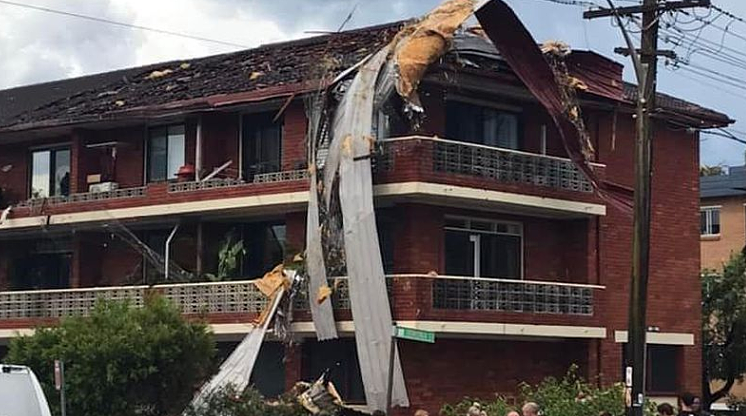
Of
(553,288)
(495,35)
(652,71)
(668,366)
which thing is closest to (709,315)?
(668,366)

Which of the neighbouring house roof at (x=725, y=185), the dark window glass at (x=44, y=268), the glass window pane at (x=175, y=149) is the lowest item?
the dark window glass at (x=44, y=268)

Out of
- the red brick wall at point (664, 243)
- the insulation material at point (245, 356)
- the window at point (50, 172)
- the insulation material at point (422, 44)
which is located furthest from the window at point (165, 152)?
the red brick wall at point (664, 243)

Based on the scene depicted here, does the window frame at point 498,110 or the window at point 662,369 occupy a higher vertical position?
the window frame at point 498,110

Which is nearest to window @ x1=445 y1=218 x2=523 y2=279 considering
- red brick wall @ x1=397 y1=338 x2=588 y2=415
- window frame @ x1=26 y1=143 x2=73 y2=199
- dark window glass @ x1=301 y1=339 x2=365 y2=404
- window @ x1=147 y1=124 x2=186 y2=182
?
red brick wall @ x1=397 y1=338 x2=588 y2=415

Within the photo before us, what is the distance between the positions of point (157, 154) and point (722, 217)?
26.5 meters

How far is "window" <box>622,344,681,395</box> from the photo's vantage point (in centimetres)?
3672

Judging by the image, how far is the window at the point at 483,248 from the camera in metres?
33.0

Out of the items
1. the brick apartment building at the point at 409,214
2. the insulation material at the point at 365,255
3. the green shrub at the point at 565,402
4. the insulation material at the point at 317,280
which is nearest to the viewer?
the green shrub at the point at 565,402

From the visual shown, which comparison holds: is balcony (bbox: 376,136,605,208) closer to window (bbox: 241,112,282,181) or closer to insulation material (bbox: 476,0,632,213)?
insulation material (bbox: 476,0,632,213)

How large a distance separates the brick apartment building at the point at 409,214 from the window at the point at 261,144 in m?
0.05

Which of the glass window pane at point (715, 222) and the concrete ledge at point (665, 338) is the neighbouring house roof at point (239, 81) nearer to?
the concrete ledge at point (665, 338)

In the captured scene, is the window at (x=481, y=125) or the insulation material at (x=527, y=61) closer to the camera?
the insulation material at (x=527, y=61)

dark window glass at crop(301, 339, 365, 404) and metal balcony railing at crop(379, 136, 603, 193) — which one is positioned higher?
metal balcony railing at crop(379, 136, 603, 193)

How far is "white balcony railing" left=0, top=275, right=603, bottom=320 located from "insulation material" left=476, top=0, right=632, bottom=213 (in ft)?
10.9
